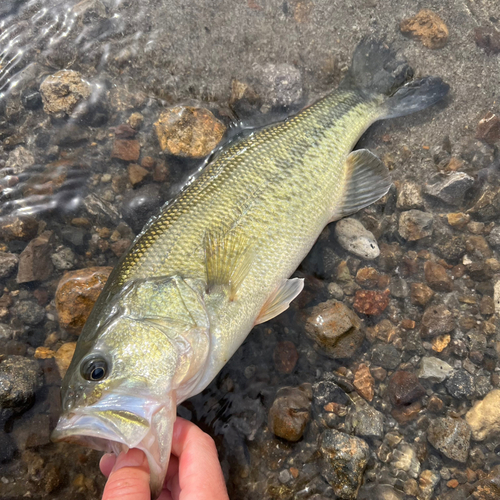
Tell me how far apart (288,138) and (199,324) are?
170cm

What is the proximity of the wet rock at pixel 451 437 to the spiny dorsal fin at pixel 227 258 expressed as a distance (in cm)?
194

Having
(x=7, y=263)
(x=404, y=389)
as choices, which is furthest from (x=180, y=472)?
(x=7, y=263)

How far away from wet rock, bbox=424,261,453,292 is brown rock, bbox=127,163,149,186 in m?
2.79

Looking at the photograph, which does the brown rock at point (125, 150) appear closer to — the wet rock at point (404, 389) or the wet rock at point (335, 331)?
the wet rock at point (335, 331)

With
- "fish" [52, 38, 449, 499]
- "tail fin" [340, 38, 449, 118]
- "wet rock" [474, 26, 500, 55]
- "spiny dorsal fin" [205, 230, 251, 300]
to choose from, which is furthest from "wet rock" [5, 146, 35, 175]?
"wet rock" [474, 26, 500, 55]

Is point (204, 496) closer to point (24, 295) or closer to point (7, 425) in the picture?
point (7, 425)

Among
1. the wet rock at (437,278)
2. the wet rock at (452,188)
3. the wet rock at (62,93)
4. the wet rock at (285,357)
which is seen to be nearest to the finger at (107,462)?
the wet rock at (285,357)

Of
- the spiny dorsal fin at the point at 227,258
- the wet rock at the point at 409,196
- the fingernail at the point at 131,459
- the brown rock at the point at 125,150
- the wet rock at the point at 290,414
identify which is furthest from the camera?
the brown rock at the point at 125,150

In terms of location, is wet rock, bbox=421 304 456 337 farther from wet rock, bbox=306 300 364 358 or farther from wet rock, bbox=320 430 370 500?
wet rock, bbox=320 430 370 500

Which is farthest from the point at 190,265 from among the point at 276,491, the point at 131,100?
the point at 131,100

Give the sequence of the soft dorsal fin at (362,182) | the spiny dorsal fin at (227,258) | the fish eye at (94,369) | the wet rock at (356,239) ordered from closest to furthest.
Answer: the fish eye at (94,369)
the spiny dorsal fin at (227,258)
the soft dorsal fin at (362,182)
the wet rock at (356,239)

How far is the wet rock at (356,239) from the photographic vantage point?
3.40 metres

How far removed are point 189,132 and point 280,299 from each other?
188cm

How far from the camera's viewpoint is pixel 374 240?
135 inches
